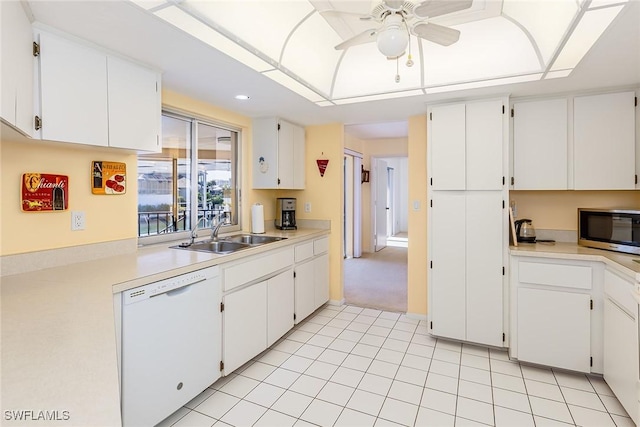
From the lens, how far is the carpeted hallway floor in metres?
4.09

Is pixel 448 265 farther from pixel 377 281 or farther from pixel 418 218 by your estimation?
pixel 377 281

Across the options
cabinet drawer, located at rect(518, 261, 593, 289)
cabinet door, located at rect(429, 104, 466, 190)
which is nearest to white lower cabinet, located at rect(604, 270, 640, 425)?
cabinet drawer, located at rect(518, 261, 593, 289)

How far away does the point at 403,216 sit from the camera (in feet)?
36.8

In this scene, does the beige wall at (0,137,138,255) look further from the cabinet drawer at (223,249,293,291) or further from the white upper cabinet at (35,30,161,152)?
the cabinet drawer at (223,249,293,291)

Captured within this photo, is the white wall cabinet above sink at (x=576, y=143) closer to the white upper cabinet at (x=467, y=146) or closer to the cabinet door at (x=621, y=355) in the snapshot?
the white upper cabinet at (x=467, y=146)

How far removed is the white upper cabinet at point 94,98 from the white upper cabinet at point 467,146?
2312mm

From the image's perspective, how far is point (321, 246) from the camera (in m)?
3.73

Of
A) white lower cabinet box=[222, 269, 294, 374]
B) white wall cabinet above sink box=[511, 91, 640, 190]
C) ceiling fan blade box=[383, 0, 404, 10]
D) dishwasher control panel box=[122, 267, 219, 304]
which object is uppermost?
ceiling fan blade box=[383, 0, 404, 10]

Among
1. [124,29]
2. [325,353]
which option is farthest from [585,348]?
[124,29]

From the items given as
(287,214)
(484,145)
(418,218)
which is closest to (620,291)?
(484,145)

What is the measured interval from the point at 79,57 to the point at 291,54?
51.1 inches

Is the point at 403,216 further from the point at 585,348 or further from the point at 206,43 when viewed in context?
the point at 206,43

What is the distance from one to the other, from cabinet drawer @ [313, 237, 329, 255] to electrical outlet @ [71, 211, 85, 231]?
6.93 feet

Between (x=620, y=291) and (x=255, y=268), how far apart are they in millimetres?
2471
